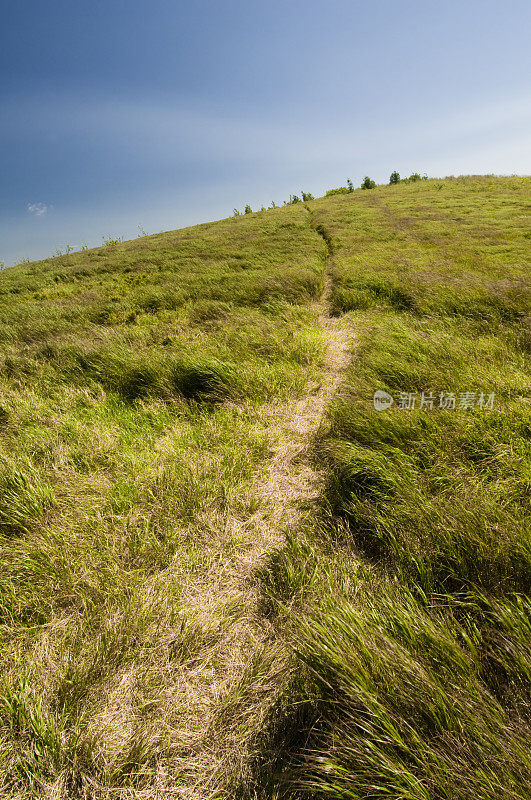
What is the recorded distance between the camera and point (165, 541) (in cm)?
230

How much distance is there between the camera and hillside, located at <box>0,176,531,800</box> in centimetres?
129

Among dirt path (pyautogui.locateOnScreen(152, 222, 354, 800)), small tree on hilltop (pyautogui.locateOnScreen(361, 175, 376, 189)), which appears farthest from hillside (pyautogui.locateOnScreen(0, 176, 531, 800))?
small tree on hilltop (pyautogui.locateOnScreen(361, 175, 376, 189))

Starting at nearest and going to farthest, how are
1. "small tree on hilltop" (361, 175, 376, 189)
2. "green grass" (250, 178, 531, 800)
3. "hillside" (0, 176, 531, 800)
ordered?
1. "green grass" (250, 178, 531, 800)
2. "hillside" (0, 176, 531, 800)
3. "small tree on hilltop" (361, 175, 376, 189)

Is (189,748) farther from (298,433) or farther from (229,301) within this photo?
(229,301)

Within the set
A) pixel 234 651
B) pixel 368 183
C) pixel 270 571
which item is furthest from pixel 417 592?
pixel 368 183

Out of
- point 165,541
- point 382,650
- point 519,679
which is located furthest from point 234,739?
point 519,679

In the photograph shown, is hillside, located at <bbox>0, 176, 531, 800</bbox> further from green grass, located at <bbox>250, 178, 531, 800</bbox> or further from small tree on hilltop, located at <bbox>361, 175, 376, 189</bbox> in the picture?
small tree on hilltop, located at <bbox>361, 175, 376, 189</bbox>

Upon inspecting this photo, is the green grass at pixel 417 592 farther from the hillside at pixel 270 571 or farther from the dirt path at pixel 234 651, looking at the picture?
the dirt path at pixel 234 651

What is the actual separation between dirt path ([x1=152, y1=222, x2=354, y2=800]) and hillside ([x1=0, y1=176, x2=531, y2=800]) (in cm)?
1

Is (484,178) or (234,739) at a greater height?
(484,178)

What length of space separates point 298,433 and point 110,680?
2595 mm

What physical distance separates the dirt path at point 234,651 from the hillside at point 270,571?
12 millimetres

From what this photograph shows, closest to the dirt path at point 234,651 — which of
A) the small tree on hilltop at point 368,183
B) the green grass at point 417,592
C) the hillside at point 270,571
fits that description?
the hillside at point 270,571

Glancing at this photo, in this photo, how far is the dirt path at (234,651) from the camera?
1381mm
